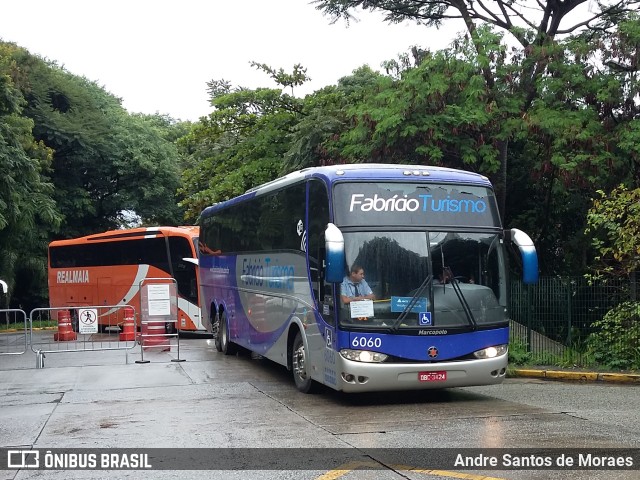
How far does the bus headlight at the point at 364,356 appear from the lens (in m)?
10.9

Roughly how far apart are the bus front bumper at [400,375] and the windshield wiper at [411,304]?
0.50 m

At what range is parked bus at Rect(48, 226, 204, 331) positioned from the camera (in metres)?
26.5

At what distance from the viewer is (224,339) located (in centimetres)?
1925

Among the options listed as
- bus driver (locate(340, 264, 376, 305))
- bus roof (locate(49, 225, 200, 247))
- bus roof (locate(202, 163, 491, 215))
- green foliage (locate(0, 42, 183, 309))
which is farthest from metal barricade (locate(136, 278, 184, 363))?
green foliage (locate(0, 42, 183, 309))

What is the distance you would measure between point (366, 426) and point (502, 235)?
12.0ft

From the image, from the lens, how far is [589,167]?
19.0 metres

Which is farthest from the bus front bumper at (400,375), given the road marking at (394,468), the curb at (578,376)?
the curb at (578,376)

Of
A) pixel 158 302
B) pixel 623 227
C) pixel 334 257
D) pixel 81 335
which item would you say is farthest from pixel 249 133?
pixel 334 257

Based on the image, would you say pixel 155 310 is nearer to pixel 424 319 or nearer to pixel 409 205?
pixel 409 205

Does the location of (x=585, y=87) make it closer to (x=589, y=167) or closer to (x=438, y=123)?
(x=589, y=167)

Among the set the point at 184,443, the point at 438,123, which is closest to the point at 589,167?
the point at 438,123

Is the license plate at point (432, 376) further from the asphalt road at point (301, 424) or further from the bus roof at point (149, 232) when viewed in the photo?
the bus roof at point (149, 232)

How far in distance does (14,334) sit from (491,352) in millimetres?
25193

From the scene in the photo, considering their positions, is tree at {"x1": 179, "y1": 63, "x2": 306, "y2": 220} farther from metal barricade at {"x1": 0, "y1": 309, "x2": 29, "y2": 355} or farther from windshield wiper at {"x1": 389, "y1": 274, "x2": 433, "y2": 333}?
windshield wiper at {"x1": 389, "y1": 274, "x2": 433, "y2": 333}
